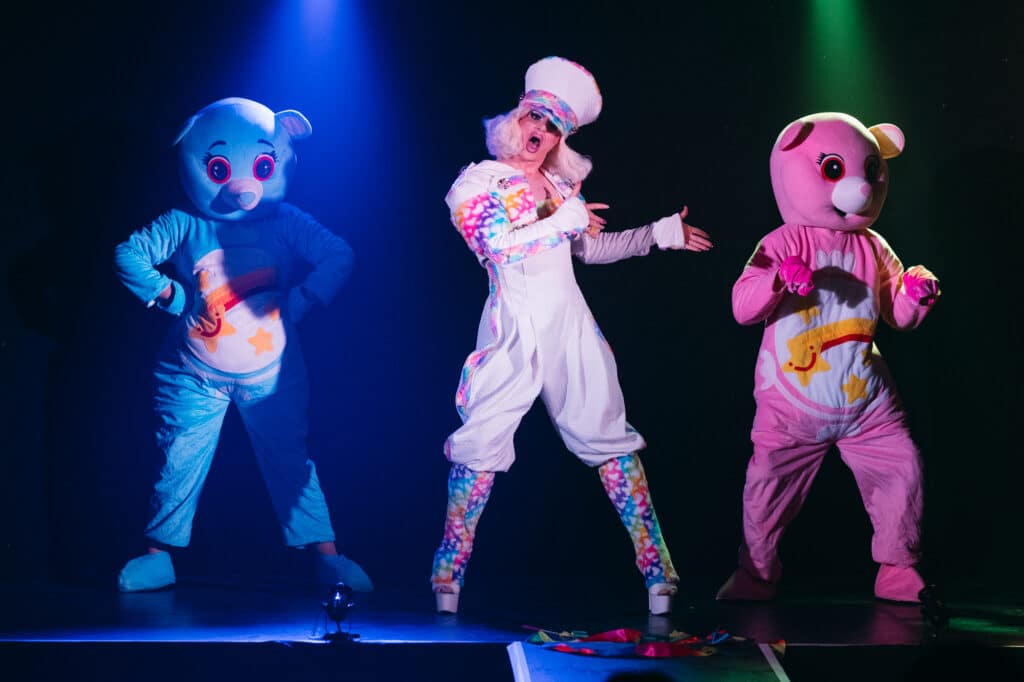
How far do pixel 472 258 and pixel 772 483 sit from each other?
138 cm

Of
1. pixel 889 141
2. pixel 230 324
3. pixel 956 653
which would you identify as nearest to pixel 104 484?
pixel 230 324

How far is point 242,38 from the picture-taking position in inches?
185

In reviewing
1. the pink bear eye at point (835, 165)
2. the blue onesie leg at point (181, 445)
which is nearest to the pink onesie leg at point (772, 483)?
the pink bear eye at point (835, 165)

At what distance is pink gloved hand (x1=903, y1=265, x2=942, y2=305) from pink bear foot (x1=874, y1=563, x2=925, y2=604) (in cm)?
85

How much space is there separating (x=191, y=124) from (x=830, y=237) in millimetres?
2123

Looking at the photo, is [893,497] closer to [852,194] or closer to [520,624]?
[852,194]

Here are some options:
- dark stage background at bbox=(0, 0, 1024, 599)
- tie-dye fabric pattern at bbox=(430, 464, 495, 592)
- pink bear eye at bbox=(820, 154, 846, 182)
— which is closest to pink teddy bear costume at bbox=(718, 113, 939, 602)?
pink bear eye at bbox=(820, 154, 846, 182)

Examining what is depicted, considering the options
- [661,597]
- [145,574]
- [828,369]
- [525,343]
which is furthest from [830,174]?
[145,574]

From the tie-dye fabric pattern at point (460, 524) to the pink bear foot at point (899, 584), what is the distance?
1341 mm

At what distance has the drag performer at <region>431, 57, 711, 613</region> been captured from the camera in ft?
12.5

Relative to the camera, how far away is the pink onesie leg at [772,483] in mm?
4105

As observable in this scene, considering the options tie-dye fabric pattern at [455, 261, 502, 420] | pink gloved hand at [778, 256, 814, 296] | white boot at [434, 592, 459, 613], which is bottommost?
white boot at [434, 592, 459, 613]

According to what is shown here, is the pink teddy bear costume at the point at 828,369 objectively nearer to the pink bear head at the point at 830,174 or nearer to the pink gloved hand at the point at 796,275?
the pink bear head at the point at 830,174

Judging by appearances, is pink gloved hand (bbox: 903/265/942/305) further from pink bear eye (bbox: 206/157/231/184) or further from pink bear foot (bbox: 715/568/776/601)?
pink bear eye (bbox: 206/157/231/184)
